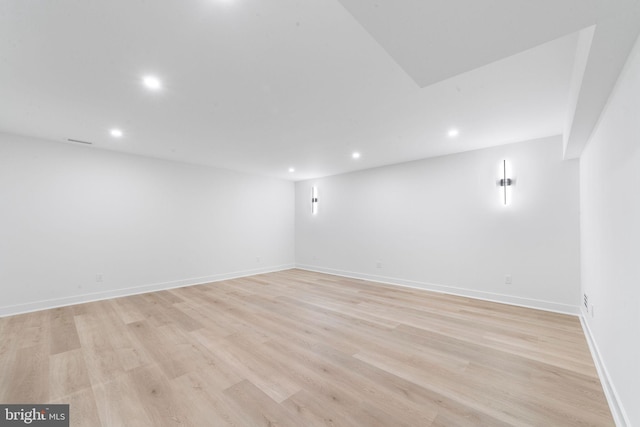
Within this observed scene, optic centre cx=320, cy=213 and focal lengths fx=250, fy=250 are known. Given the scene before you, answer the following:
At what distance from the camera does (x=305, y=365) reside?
220 cm

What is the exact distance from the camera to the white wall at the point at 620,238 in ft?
4.29

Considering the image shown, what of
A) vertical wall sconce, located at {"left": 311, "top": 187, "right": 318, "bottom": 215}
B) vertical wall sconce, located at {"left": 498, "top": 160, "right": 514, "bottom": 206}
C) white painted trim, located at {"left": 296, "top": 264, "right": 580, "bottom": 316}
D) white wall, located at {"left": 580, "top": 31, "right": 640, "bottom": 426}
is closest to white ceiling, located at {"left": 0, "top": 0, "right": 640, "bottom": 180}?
white wall, located at {"left": 580, "top": 31, "right": 640, "bottom": 426}

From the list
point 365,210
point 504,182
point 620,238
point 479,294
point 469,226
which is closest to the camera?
point 620,238

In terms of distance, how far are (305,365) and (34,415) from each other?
72.9 inches

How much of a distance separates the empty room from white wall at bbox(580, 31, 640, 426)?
0.03m

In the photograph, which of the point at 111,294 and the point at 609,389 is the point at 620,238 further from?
the point at 111,294

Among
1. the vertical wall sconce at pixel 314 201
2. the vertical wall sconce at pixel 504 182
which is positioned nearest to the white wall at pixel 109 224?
the vertical wall sconce at pixel 314 201

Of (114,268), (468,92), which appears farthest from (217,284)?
Answer: (468,92)

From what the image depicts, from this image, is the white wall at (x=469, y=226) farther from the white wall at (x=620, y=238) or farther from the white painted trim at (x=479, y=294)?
the white wall at (x=620, y=238)

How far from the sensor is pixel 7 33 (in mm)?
1632

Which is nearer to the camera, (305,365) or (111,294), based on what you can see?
(305,365)

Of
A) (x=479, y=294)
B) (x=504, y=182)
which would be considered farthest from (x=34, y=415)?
(x=504, y=182)

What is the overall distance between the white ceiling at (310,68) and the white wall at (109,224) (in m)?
0.64

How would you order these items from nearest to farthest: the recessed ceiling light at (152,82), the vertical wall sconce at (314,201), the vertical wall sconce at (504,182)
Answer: the recessed ceiling light at (152,82) → the vertical wall sconce at (504,182) → the vertical wall sconce at (314,201)
